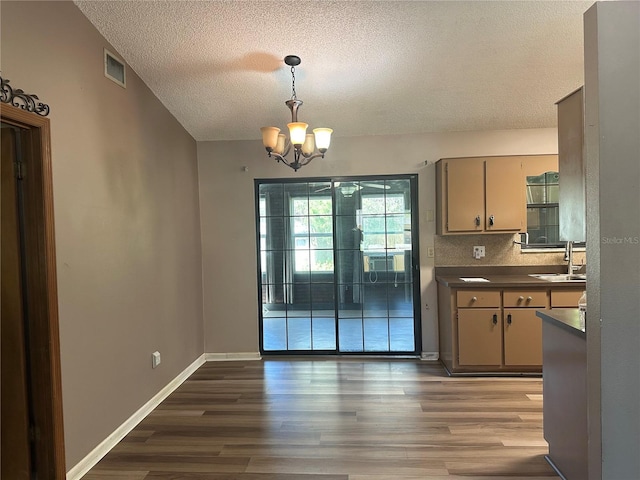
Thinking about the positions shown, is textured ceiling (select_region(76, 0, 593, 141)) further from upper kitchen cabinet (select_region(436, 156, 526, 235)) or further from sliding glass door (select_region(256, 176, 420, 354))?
sliding glass door (select_region(256, 176, 420, 354))

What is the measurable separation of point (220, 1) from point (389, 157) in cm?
238

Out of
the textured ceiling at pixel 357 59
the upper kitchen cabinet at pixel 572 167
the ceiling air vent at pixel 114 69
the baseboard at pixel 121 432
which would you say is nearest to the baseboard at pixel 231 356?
the baseboard at pixel 121 432

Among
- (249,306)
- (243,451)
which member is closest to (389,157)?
(249,306)

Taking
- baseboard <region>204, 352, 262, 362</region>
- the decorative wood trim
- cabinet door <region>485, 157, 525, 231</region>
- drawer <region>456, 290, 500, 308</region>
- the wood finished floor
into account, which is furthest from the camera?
baseboard <region>204, 352, 262, 362</region>

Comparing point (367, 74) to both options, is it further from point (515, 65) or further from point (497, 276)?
point (497, 276)

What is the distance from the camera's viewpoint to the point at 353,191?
14.5ft

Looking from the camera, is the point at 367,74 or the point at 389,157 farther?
the point at 389,157

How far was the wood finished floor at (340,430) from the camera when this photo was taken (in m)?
2.34

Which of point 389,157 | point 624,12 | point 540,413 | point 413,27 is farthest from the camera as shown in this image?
point 389,157

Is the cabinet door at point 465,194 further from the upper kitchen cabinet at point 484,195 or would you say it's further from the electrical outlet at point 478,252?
the electrical outlet at point 478,252

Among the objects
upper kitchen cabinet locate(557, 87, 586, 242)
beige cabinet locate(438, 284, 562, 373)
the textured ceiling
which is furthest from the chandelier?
beige cabinet locate(438, 284, 562, 373)

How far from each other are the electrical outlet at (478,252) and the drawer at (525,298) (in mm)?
631

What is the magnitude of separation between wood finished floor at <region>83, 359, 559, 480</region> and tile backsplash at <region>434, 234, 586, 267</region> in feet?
3.94

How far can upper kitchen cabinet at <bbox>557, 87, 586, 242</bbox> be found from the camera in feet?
6.99
